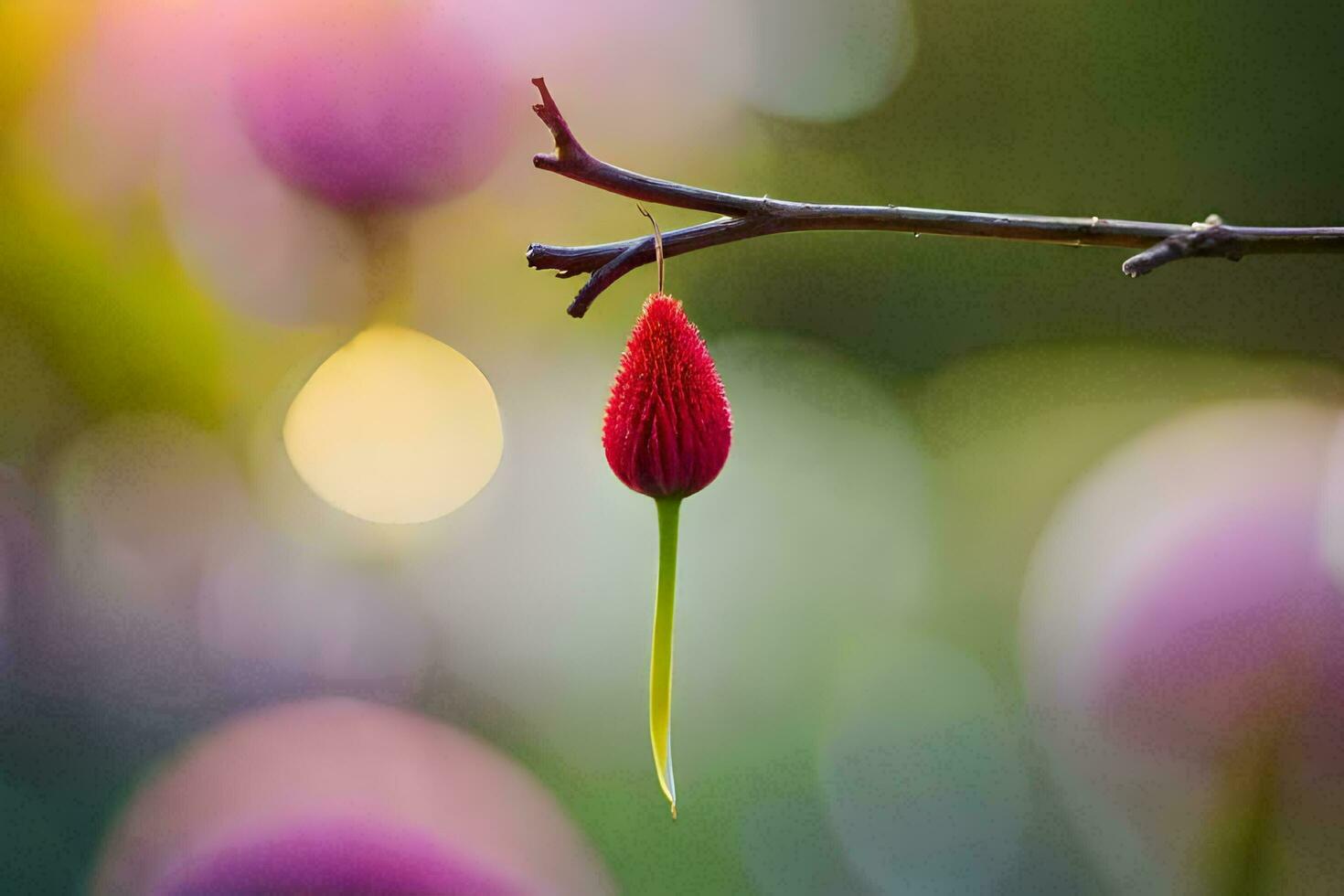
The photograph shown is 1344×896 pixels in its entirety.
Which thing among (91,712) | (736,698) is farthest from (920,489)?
(91,712)

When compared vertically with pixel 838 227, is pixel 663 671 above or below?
below

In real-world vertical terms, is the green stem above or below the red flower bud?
below

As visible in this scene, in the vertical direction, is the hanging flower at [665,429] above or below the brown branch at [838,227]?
below

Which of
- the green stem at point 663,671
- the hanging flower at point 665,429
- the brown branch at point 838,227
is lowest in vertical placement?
the green stem at point 663,671

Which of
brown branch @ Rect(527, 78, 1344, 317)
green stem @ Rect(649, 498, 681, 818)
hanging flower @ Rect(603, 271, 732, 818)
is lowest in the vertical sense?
green stem @ Rect(649, 498, 681, 818)
